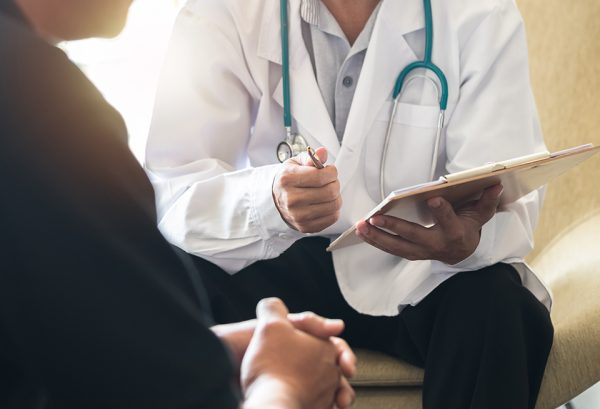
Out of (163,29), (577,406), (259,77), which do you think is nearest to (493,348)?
(577,406)

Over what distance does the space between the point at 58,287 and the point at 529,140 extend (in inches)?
34.5

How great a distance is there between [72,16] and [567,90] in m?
1.15

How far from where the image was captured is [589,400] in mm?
1247

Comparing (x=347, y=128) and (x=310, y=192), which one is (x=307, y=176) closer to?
(x=310, y=192)

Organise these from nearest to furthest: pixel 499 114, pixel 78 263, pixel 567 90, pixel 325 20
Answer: pixel 78 263, pixel 499 114, pixel 325 20, pixel 567 90

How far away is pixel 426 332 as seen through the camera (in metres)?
1.14

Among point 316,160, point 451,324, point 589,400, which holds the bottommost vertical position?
point 589,400

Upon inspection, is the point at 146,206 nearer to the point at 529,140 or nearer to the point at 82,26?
the point at 82,26

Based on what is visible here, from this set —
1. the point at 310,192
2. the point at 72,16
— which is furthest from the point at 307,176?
the point at 72,16

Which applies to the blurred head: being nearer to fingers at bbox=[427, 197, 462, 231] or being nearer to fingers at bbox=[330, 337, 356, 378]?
fingers at bbox=[330, 337, 356, 378]

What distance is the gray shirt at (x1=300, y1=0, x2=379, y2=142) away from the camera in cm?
129

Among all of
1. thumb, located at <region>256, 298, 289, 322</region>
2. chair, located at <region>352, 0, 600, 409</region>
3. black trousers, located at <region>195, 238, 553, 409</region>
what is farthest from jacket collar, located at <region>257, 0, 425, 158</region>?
thumb, located at <region>256, 298, 289, 322</region>

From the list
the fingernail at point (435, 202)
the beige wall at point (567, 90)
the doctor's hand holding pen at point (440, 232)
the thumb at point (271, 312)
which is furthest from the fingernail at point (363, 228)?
the beige wall at point (567, 90)

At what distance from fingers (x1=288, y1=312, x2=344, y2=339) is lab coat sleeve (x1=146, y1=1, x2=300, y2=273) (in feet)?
1.46
